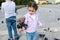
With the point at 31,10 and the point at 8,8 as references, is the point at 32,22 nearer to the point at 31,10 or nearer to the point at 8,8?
the point at 31,10

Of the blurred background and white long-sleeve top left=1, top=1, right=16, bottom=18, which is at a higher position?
white long-sleeve top left=1, top=1, right=16, bottom=18

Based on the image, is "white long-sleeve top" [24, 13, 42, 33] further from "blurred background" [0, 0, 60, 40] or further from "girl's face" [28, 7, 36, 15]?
"blurred background" [0, 0, 60, 40]

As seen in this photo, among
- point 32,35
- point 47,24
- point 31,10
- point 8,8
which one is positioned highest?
point 31,10

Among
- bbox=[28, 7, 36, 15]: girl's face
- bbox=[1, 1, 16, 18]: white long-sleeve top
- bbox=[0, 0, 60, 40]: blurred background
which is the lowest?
bbox=[0, 0, 60, 40]: blurred background

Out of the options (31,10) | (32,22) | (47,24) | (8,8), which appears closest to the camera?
(31,10)

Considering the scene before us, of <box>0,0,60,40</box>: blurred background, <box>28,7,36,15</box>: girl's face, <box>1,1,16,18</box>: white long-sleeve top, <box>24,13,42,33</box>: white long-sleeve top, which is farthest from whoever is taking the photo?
<box>0,0,60,40</box>: blurred background

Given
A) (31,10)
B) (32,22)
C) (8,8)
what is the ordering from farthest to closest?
1. (8,8)
2. (32,22)
3. (31,10)

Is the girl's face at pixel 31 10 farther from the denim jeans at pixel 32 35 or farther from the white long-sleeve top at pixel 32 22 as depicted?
the denim jeans at pixel 32 35

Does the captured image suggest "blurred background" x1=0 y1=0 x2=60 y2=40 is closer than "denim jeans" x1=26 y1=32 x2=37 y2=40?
No

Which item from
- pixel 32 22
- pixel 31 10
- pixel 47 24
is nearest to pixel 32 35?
pixel 32 22

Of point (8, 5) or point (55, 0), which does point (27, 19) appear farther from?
point (55, 0)

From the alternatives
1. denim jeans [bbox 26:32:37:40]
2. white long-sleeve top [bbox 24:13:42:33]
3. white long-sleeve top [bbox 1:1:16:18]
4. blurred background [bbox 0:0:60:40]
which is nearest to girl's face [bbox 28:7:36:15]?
white long-sleeve top [bbox 24:13:42:33]

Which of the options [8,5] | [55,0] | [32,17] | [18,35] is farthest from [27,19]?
[55,0]

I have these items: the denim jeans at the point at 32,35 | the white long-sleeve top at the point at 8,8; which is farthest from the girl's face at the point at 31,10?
the white long-sleeve top at the point at 8,8
